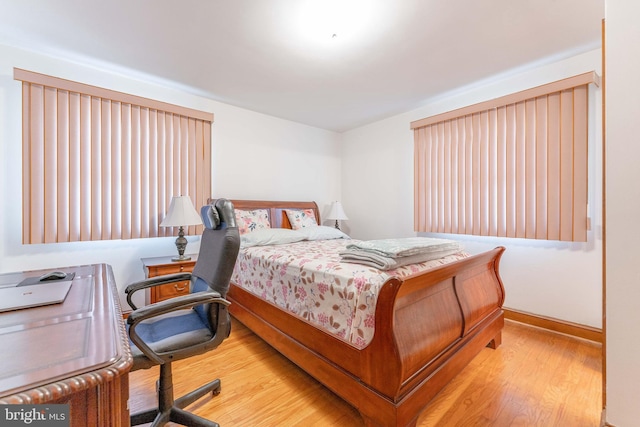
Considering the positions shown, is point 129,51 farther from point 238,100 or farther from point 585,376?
point 585,376

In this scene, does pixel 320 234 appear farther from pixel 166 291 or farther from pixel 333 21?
pixel 333 21

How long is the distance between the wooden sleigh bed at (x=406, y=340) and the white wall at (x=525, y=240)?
749 mm

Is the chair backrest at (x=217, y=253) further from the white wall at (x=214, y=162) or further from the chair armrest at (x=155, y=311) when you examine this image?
the white wall at (x=214, y=162)

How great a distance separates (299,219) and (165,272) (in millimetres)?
1728

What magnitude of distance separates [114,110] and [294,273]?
252 cm

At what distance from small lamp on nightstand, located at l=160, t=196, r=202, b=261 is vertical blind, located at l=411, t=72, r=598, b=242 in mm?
Result: 2732

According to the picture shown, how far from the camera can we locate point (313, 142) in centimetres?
433

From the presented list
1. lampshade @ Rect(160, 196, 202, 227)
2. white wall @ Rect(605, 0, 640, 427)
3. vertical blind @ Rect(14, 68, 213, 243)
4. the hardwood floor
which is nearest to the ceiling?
vertical blind @ Rect(14, 68, 213, 243)

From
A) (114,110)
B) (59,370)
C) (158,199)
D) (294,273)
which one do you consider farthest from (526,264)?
(114,110)

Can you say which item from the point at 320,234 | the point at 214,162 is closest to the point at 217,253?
the point at 320,234

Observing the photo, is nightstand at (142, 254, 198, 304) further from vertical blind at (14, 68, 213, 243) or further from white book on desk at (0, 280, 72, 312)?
white book on desk at (0, 280, 72, 312)

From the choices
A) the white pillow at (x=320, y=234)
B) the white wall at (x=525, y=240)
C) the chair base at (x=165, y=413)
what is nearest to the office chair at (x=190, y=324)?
the chair base at (x=165, y=413)

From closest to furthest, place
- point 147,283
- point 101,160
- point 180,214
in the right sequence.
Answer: point 147,283 → point 101,160 → point 180,214

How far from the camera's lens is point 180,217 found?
2664 mm
